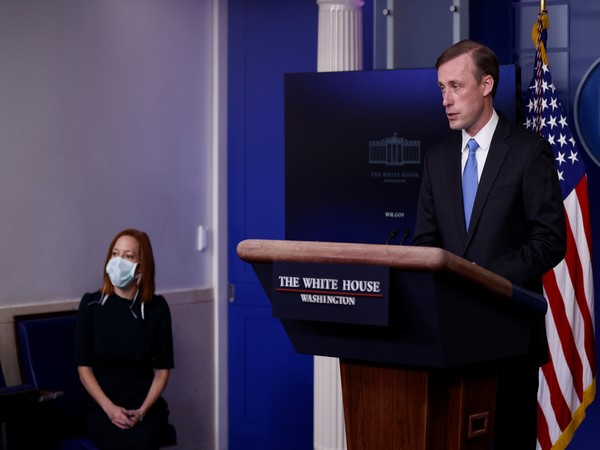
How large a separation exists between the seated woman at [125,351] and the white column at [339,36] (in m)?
1.31

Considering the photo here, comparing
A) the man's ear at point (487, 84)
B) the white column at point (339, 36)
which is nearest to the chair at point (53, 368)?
the white column at point (339, 36)

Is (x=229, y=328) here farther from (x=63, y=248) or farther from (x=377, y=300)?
(x=377, y=300)

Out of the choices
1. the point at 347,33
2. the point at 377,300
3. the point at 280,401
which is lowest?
the point at 280,401

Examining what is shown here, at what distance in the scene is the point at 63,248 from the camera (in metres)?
4.75

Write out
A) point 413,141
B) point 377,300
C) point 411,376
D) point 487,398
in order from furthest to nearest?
point 413,141 < point 487,398 < point 411,376 < point 377,300

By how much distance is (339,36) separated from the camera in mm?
4789

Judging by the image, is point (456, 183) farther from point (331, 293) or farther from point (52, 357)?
point (52, 357)

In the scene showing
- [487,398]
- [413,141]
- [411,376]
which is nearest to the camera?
[411,376]

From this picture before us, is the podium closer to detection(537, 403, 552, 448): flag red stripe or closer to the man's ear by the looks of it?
the man's ear

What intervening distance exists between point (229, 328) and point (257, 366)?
0.96 feet

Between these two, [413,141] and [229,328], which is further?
[229,328]

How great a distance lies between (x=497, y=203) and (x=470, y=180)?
0.13 metres

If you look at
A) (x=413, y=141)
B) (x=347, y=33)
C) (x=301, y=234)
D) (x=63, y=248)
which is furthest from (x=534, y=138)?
Result: (x=63, y=248)

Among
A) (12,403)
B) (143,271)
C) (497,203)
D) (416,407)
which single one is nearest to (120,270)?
(143,271)
